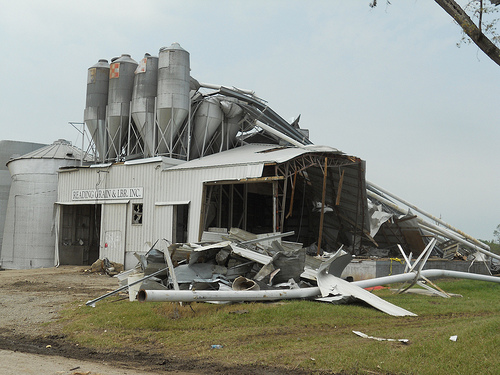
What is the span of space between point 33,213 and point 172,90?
10658 millimetres

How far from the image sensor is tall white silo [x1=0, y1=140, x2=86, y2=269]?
27906 millimetres

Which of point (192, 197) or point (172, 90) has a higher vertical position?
point (172, 90)

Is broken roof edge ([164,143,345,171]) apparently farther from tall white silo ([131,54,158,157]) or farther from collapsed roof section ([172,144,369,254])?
tall white silo ([131,54,158,157])

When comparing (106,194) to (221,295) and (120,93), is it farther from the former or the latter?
(221,295)

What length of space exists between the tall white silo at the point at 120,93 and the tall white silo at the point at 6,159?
35.1ft

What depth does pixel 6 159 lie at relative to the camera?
3544 centimetres

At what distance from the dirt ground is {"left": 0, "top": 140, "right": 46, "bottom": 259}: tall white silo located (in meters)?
18.8

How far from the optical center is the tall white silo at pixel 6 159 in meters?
34.3

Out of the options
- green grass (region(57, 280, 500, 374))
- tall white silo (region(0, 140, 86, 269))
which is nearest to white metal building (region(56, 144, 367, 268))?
tall white silo (region(0, 140, 86, 269))

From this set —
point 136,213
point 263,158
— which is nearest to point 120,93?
point 136,213

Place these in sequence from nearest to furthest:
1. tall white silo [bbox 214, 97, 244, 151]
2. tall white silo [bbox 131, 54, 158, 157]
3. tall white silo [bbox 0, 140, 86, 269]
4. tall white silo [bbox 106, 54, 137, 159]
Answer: tall white silo [bbox 131, 54, 158, 157], tall white silo [bbox 106, 54, 137, 159], tall white silo [bbox 214, 97, 244, 151], tall white silo [bbox 0, 140, 86, 269]

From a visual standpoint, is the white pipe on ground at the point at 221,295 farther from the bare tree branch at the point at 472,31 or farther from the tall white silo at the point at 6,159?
the tall white silo at the point at 6,159

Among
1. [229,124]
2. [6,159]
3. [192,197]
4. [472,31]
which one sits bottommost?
[192,197]

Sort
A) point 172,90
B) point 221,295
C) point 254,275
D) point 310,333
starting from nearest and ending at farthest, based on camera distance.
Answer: point 310,333, point 221,295, point 254,275, point 172,90
